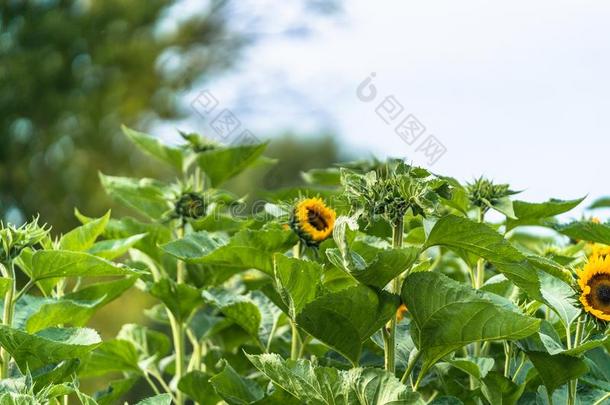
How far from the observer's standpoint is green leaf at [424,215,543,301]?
3.08ft

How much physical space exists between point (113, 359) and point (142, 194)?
269 millimetres

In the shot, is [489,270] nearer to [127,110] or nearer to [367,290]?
[367,290]

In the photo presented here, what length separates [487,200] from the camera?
124 centimetres

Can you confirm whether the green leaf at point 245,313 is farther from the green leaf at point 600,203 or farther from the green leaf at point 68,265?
the green leaf at point 600,203

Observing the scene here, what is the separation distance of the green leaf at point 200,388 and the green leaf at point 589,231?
0.54 m

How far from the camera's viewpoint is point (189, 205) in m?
1.43

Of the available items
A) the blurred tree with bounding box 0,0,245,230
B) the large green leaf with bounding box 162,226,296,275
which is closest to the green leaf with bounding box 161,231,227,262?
the large green leaf with bounding box 162,226,296,275

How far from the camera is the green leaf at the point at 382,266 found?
2.93 feet

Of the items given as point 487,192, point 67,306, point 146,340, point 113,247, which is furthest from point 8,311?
point 487,192

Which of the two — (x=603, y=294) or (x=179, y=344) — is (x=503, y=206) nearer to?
(x=603, y=294)

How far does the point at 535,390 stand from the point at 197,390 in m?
0.47

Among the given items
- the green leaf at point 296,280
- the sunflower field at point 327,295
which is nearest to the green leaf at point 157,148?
the sunflower field at point 327,295

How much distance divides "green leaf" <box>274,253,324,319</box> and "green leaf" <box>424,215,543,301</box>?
5.3 inches

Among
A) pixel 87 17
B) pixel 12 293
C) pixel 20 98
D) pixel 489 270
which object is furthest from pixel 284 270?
pixel 87 17
